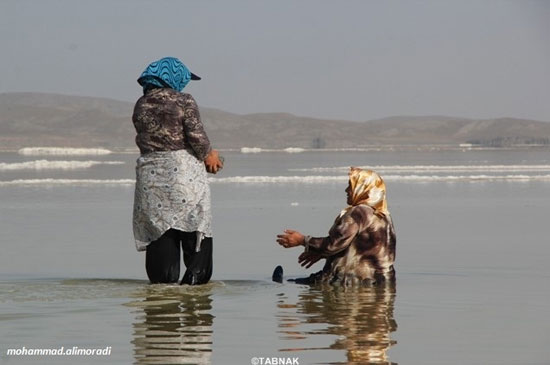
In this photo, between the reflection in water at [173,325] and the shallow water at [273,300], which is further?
the shallow water at [273,300]

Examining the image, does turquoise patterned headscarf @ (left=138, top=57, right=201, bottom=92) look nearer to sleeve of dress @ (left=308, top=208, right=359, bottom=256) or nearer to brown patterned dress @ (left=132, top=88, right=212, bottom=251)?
brown patterned dress @ (left=132, top=88, right=212, bottom=251)

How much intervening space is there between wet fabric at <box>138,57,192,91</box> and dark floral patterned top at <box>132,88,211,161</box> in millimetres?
66

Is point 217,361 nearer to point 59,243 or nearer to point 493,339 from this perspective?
point 493,339

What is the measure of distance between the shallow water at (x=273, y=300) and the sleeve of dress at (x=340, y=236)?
32 cm

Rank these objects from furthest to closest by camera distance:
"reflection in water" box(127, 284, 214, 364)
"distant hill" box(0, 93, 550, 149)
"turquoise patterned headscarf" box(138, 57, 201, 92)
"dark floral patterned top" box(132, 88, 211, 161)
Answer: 1. "distant hill" box(0, 93, 550, 149)
2. "turquoise patterned headscarf" box(138, 57, 201, 92)
3. "dark floral patterned top" box(132, 88, 211, 161)
4. "reflection in water" box(127, 284, 214, 364)

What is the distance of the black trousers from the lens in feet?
28.4

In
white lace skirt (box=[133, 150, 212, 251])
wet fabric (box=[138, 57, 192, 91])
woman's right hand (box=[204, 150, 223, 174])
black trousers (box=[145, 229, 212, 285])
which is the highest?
wet fabric (box=[138, 57, 192, 91])

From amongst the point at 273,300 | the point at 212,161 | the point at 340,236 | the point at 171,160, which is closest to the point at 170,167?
the point at 171,160

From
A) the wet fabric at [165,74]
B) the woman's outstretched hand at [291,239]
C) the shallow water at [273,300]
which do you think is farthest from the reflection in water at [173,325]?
the wet fabric at [165,74]

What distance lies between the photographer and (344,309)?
806 centimetres

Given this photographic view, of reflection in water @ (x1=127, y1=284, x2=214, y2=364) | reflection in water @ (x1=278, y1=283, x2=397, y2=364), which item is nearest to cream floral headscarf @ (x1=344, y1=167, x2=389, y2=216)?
reflection in water @ (x1=278, y1=283, x2=397, y2=364)

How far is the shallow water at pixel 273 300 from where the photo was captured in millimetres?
6645

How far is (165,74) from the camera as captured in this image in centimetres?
863

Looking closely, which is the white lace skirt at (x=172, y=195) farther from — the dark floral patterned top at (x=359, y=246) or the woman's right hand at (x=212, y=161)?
A: the dark floral patterned top at (x=359, y=246)
